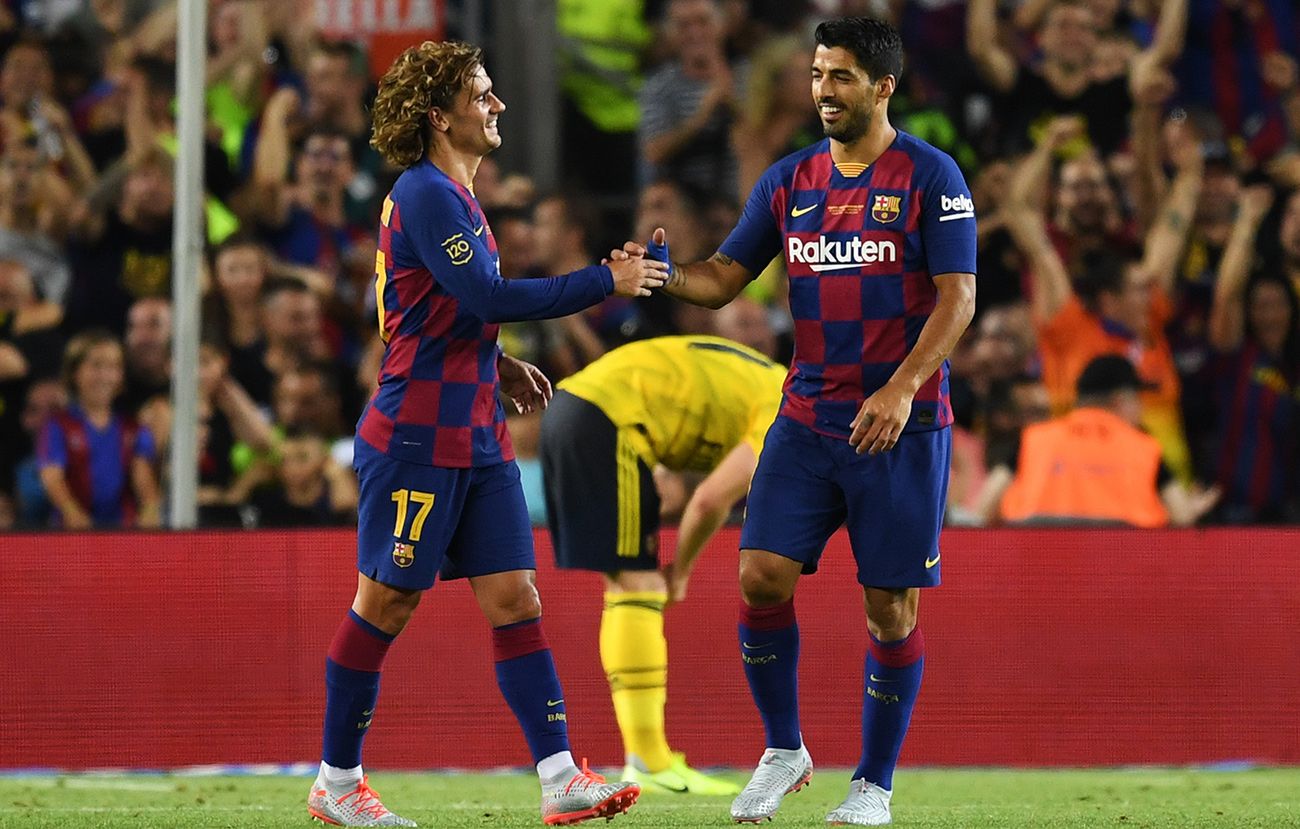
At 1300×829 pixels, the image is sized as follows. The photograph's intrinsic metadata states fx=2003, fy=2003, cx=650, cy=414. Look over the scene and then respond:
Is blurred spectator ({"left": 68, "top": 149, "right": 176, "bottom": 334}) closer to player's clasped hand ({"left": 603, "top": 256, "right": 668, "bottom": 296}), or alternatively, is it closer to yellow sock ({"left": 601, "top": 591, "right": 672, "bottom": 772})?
yellow sock ({"left": 601, "top": 591, "right": 672, "bottom": 772})

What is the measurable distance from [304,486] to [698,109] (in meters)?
2.79

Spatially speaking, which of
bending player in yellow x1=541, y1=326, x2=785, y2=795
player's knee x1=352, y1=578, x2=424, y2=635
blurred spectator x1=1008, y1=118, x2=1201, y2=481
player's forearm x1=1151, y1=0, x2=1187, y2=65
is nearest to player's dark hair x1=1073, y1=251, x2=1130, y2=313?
blurred spectator x1=1008, y1=118, x2=1201, y2=481

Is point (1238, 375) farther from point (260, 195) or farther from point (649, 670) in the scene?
point (260, 195)

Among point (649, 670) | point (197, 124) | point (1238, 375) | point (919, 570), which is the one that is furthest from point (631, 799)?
point (1238, 375)

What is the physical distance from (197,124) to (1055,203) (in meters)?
4.23

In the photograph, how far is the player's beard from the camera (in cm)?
546

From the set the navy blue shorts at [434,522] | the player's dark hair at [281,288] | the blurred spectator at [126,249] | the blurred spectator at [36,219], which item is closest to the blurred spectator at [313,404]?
the player's dark hair at [281,288]

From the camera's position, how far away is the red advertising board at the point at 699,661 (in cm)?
789

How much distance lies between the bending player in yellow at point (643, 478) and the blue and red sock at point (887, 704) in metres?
1.32

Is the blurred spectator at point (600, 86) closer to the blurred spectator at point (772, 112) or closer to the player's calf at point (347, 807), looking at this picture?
the blurred spectator at point (772, 112)

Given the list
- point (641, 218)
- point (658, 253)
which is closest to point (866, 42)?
point (658, 253)

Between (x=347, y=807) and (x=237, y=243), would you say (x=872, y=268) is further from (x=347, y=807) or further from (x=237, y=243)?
(x=237, y=243)

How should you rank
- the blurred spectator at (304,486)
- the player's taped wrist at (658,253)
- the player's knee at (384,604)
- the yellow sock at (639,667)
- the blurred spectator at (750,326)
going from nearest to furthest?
1. the player's knee at (384,604)
2. the player's taped wrist at (658,253)
3. the yellow sock at (639,667)
4. the blurred spectator at (750,326)
5. the blurred spectator at (304,486)

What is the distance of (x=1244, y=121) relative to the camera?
10.2 m
